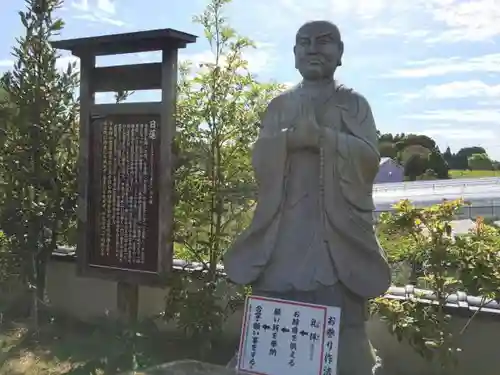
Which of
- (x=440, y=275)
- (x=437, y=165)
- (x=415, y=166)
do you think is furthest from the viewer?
(x=437, y=165)

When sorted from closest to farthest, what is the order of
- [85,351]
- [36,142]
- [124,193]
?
[85,351]
[124,193]
[36,142]

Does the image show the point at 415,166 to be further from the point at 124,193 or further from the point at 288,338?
the point at 288,338

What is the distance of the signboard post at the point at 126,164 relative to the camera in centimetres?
518

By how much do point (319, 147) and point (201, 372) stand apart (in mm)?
1628

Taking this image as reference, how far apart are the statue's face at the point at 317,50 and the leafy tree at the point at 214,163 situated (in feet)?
5.00

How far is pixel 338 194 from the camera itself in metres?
3.58

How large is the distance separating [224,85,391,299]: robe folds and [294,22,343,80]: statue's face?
159 mm

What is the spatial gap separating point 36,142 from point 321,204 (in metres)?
3.58

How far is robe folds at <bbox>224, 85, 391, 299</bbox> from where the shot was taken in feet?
11.6

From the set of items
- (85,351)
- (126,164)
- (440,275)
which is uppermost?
(126,164)

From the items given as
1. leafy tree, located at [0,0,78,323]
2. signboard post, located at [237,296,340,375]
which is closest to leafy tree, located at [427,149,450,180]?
leafy tree, located at [0,0,78,323]

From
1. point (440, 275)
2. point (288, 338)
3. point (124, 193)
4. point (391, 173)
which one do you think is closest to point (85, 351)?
point (124, 193)

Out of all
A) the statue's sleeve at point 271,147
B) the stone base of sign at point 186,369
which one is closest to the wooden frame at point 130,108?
the stone base of sign at point 186,369

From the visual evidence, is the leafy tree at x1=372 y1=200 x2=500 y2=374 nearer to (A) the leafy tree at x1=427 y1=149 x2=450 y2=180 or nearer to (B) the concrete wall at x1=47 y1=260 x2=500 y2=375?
(B) the concrete wall at x1=47 y1=260 x2=500 y2=375
